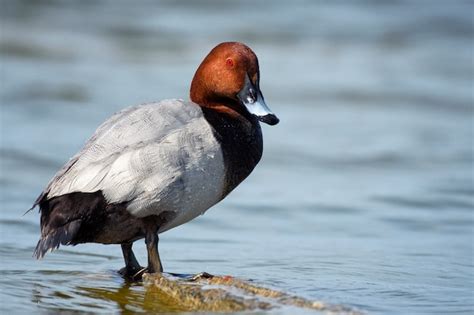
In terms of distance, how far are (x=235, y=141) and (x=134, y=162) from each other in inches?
24.1

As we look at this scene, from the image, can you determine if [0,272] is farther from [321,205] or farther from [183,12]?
[183,12]

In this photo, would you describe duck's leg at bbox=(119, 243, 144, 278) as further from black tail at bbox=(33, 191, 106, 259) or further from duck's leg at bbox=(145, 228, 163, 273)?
black tail at bbox=(33, 191, 106, 259)

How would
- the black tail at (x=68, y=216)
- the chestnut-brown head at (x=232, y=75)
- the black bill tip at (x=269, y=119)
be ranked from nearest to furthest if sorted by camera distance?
the black tail at (x=68, y=216), the black bill tip at (x=269, y=119), the chestnut-brown head at (x=232, y=75)

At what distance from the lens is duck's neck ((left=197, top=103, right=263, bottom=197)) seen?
5.41 m

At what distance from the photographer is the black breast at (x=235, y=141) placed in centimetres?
541

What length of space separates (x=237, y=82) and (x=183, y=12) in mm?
11004

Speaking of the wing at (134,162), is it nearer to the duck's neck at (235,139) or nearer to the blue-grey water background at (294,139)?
the duck's neck at (235,139)

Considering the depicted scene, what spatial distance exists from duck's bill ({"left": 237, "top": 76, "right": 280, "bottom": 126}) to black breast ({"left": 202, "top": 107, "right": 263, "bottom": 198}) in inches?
3.5

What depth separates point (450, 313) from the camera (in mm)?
5062

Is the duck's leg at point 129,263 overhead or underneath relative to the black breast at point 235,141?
underneath

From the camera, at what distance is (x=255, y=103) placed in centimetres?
564

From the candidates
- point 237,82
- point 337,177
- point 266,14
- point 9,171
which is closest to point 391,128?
point 337,177

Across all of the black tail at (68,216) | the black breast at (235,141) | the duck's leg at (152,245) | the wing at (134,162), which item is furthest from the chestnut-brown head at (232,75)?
the black tail at (68,216)

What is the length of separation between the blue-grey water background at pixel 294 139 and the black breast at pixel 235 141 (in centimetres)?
63
